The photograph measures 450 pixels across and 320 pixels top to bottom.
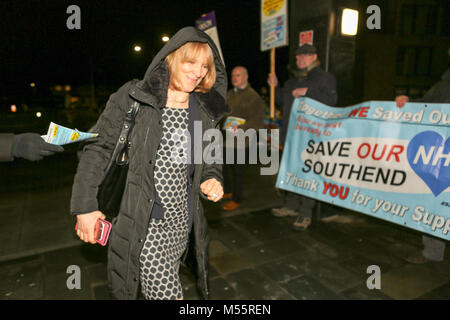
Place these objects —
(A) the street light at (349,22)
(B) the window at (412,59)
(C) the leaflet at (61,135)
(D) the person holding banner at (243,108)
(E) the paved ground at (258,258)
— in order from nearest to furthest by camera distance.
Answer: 1. (C) the leaflet at (61,135)
2. (E) the paved ground at (258,258)
3. (A) the street light at (349,22)
4. (D) the person holding banner at (243,108)
5. (B) the window at (412,59)

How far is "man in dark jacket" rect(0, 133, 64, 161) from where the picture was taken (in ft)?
5.72

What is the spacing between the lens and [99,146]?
1874 mm

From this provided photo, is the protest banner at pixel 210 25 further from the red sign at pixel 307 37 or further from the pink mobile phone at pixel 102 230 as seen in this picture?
the pink mobile phone at pixel 102 230

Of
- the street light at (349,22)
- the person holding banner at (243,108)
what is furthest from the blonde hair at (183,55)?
the street light at (349,22)

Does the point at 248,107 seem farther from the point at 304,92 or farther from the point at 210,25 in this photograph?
the point at 210,25

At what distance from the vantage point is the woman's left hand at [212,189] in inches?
84.1

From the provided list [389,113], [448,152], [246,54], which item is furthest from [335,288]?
[246,54]

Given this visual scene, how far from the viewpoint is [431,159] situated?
332cm

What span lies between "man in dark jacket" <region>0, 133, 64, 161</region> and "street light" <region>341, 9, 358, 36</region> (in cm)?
420

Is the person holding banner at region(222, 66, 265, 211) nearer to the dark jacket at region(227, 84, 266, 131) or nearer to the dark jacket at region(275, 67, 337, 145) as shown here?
the dark jacket at region(227, 84, 266, 131)

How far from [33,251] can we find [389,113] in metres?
4.59

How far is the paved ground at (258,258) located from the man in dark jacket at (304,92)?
0.21 m

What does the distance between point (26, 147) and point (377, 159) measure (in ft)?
11.5
